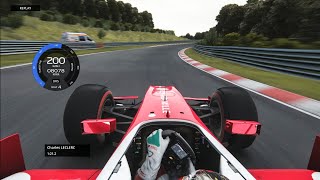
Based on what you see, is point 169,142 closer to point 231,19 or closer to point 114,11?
point 231,19

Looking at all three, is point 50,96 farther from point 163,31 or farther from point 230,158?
point 163,31

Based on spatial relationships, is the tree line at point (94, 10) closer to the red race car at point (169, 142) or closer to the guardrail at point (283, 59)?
the guardrail at point (283, 59)

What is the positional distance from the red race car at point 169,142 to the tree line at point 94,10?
31.6 meters

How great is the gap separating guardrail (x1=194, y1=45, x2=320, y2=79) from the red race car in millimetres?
7824

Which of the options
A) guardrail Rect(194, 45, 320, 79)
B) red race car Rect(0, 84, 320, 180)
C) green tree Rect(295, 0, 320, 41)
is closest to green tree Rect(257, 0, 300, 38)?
green tree Rect(295, 0, 320, 41)

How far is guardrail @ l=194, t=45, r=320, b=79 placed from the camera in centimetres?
1149

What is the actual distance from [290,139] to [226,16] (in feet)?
136

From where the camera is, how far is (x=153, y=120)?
3.04m

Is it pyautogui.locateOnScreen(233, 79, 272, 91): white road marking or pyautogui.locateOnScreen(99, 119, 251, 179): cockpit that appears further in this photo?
pyautogui.locateOnScreen(233, 79, 272, 91): white road marking

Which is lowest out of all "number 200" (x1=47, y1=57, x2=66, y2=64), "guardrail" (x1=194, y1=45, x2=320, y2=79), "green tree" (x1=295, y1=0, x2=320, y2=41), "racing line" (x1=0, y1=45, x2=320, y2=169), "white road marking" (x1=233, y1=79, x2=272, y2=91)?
"white road marking" (x1=233, y1=79, x2=272, y2=91)

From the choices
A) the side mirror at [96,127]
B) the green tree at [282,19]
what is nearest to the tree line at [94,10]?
the green tree at [282,19]

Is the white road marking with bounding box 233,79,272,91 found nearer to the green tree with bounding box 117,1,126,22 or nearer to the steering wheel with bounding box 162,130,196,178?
the steering wheel with bounding box 162,130,196,178

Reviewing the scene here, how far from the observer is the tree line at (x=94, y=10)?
1877 inches

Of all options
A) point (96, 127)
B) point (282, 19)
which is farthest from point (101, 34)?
point (96, 127)
